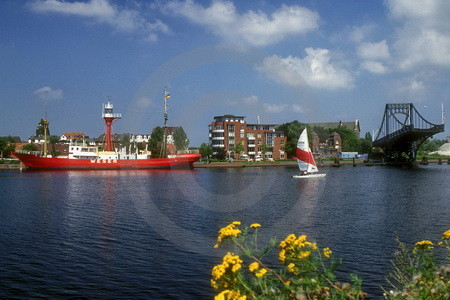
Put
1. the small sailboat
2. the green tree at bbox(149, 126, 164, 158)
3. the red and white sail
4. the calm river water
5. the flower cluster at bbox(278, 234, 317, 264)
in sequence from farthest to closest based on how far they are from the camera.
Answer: the green tree at bbox(149, 126, 164, 158)
the red and white sail
the small sailboat
the calm river water
the flower cluster at bbox(278, 234, 317, 264)

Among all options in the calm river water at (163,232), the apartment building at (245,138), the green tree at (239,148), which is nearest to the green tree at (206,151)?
the apartment building at (245,138)

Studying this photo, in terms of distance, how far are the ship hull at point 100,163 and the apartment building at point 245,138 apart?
3832 cm

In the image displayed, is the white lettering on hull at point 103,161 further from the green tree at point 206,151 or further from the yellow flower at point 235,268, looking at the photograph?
the yellow flower at point 235,268

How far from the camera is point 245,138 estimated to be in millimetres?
170500

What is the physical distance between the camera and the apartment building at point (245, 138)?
165 meters

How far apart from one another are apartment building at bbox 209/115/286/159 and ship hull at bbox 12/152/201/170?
38.3 meters

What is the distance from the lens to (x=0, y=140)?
513ft

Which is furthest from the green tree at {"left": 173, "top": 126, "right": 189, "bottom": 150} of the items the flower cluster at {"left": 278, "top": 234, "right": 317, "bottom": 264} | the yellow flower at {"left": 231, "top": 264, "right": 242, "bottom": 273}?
the yellow flower at {"left": 231, "top": 264, "right": 242, "bottom": 273}

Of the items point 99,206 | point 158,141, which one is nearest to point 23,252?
point 99,206

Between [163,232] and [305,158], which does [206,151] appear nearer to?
[305,158]

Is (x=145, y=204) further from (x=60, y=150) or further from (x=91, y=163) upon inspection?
(x=60, y=150)

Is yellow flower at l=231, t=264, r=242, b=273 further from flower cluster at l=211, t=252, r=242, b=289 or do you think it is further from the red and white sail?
the red and white sail

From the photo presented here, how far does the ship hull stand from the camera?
11494 centimetres

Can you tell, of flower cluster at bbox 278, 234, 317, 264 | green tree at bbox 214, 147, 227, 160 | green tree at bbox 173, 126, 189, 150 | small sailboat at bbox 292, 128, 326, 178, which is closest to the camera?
flower cluster at bbox 278, 234, 317, 264
